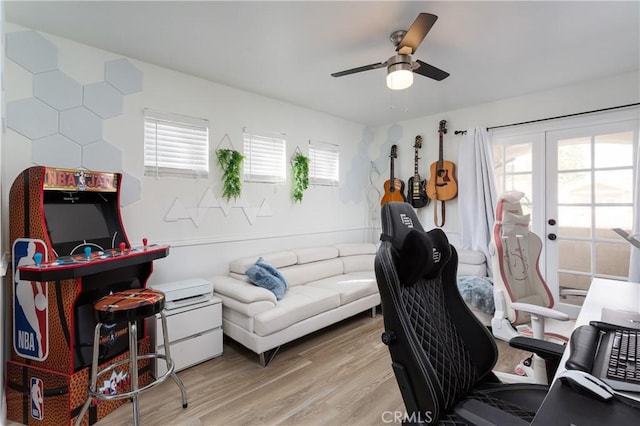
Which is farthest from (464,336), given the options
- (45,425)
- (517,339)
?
(45,425)

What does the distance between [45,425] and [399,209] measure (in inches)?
90.7

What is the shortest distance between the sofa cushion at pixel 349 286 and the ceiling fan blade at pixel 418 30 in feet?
6.97

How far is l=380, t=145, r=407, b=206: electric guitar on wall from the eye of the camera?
4.55 meters

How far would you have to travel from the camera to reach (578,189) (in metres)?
3.33

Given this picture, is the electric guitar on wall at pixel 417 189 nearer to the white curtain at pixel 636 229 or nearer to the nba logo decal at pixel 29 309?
the white curtain at pixel 636 229

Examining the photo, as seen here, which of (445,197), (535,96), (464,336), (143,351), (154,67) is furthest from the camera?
(445,197)

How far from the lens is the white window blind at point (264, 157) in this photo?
11.2ft

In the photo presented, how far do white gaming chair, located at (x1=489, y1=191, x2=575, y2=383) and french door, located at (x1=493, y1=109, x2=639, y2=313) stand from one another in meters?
1.08

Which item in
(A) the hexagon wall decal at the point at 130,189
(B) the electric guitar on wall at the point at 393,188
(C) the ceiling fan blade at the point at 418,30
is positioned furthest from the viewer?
(B) the electric guitar on wall at the point at 393,188

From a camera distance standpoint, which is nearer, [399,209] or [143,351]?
[399,209]

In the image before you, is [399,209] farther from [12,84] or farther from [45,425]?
[12,84]

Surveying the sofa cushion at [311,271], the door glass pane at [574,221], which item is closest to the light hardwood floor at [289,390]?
the sofa cushion at [311,271]

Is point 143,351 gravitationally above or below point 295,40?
below

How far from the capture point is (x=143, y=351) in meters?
2.24
